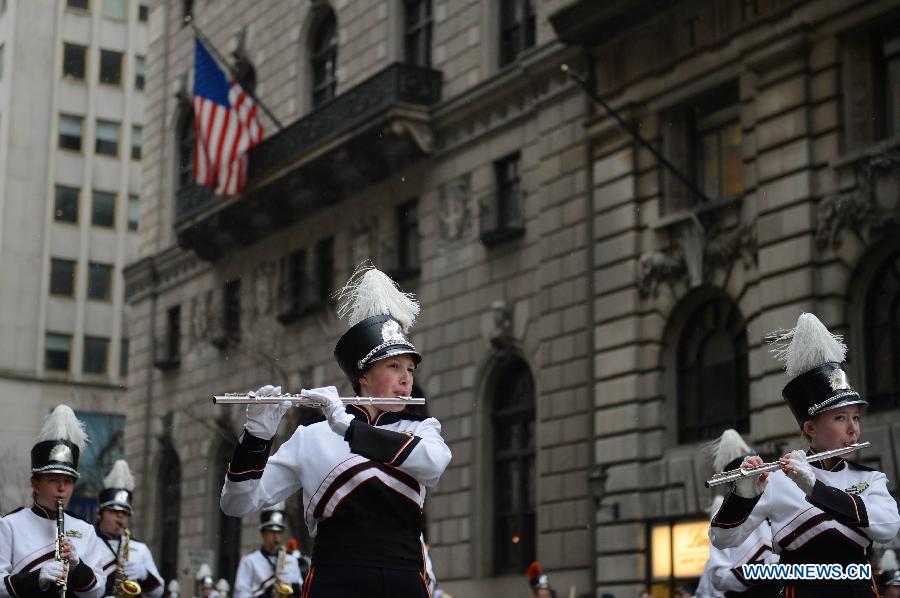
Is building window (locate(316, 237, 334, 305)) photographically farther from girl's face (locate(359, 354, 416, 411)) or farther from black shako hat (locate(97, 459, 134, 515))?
girl's face (locate(359, 354, 416, 411))

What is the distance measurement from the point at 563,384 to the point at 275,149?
14147 millimetres

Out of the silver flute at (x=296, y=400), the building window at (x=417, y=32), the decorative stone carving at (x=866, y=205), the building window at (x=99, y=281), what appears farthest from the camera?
the building window at (x=99, y=281)

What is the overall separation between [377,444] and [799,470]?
242cm

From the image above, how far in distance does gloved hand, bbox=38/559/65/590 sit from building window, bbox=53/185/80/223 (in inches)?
2335

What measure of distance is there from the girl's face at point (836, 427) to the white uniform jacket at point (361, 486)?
2.51 metres

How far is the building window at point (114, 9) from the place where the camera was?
71.2 metres

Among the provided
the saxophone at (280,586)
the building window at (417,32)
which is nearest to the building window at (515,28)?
the building window at (417,32)

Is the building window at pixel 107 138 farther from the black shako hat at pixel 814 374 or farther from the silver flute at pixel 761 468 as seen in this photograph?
the silver flute at pixel 761 468

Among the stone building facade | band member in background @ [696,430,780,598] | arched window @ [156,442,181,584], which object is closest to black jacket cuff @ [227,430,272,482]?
band member in background @ [696,430,780,598]

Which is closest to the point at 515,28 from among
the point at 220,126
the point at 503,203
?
the point at 503,203

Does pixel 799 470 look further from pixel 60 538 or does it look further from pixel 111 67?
pixel 111 67

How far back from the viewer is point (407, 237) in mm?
38375

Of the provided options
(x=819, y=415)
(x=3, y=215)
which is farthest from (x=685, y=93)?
(x=3, y=215)

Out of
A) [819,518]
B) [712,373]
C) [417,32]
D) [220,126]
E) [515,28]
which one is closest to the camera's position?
[819,518]
